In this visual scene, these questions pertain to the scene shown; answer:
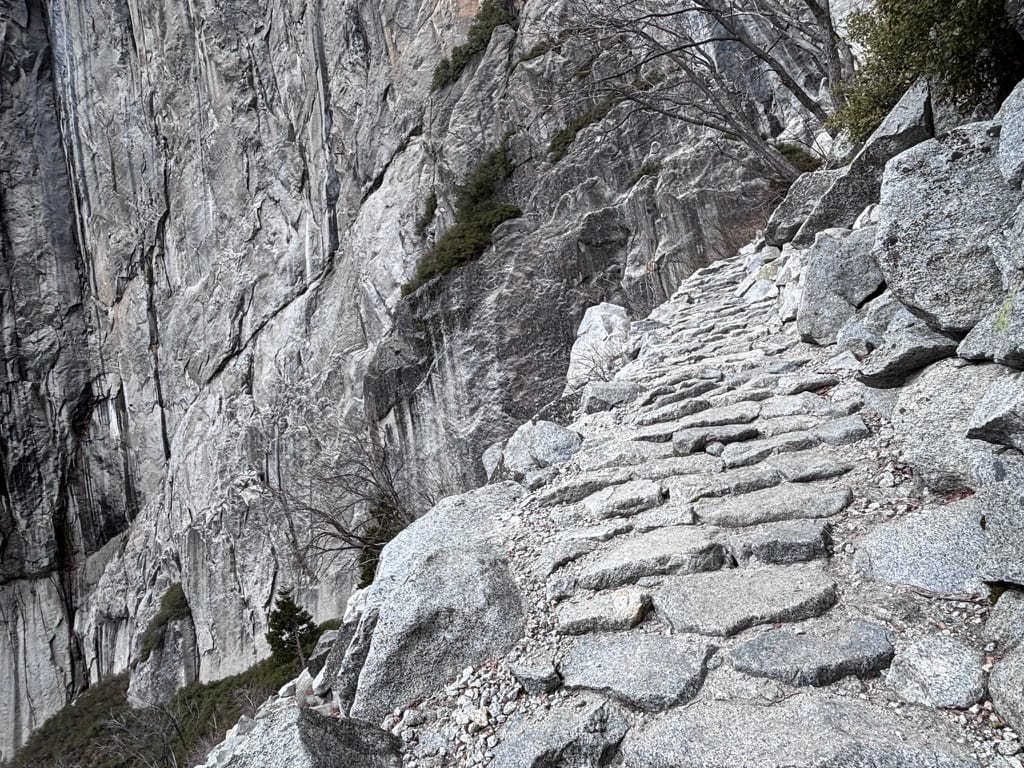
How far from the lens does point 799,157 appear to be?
12703 millimetres

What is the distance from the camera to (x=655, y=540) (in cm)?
356

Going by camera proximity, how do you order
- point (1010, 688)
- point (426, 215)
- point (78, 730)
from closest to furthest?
point (1010, 688) → point (426, 215) → point (78, 730)

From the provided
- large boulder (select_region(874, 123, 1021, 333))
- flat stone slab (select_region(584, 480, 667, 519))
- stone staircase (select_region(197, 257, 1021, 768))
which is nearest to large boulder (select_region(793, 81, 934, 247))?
large boulder (select_region(874, 123, 1021, 333))

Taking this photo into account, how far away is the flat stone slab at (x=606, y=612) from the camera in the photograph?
2.95 metres

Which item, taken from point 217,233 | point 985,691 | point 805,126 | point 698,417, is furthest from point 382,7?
point 985,691

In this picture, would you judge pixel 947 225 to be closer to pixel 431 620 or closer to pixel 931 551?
pixel 931 551

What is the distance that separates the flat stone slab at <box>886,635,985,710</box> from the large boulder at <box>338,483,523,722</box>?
1.74 metres

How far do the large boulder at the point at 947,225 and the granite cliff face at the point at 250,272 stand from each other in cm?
997

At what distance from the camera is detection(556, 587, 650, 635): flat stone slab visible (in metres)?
2.95

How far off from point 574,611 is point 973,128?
3.68m

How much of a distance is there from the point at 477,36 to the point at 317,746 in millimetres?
21950

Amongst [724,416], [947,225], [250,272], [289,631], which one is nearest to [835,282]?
[724,416]

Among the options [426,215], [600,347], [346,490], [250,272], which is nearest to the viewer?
[600,347]

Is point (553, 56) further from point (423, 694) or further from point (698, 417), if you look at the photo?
point (423, 694)
